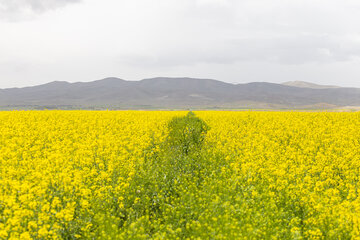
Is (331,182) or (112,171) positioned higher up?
(112,171)

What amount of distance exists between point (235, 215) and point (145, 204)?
6.78 feet

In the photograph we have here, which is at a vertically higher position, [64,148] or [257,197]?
[64,148]

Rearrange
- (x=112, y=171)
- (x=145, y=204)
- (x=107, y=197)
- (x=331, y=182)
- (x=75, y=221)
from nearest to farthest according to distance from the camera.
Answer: (x=75, y=221) → (x=107, y=197) → (x=145, y=204) → (x=112, y=171) → (x=331, y=182)

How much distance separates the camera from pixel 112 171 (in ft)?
23.6

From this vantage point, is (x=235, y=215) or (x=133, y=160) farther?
(x=133, y=160)

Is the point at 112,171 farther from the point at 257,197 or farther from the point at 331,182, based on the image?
the point at 331,182

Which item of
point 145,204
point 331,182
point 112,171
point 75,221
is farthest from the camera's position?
point 331,182

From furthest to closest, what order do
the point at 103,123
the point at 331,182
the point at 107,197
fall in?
the point at 103,123 < the point at 331,182 < the point at 107,197

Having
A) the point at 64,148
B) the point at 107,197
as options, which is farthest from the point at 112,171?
the point at 64,148

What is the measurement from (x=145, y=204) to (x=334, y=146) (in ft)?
28.2

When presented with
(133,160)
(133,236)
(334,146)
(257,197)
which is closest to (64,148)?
(133,160)

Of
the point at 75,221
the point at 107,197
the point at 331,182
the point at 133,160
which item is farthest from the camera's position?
the point at 133,160

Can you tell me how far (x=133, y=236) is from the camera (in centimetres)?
457

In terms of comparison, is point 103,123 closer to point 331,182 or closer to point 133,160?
point 133,160
